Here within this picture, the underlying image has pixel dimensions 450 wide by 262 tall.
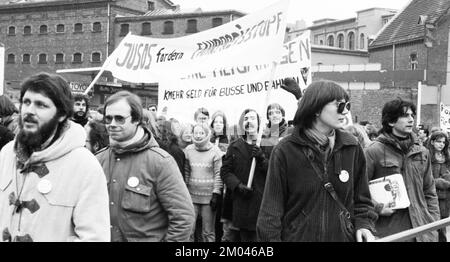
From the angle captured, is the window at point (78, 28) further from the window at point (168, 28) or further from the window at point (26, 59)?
the window at point (168, 28)

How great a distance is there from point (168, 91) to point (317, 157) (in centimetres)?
520

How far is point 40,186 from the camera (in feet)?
9.90

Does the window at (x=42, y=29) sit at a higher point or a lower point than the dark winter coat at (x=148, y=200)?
higher

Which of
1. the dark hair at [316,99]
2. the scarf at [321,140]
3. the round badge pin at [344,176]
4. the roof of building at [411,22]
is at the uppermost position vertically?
the roof of building at [411,22]

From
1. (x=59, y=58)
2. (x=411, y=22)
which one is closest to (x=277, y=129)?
(x=411, y=22)

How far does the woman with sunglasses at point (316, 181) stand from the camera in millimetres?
Result: 3791

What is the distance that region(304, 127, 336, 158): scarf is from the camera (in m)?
3.91

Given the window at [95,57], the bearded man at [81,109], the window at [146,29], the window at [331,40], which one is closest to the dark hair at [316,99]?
the bearded man at [81,109]

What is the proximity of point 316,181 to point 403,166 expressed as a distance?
1.82 metres

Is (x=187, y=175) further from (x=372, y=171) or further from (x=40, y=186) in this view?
(x=40, y=186)

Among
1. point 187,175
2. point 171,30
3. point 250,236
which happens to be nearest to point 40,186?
point 250,236

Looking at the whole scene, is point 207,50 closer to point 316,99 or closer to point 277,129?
point 277,129

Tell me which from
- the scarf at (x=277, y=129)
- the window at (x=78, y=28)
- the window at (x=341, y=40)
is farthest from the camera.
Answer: the window at (x=341, y=40)

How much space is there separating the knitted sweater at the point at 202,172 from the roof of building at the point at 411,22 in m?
34.8
